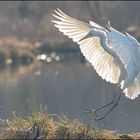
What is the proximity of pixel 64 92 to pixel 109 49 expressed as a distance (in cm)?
1259

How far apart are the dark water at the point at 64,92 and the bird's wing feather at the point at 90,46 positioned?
74 centimetres

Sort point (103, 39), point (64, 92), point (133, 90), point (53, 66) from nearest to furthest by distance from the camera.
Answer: point (103, 39)
point (133, 90)
point (64, 92)
point (53, 66)

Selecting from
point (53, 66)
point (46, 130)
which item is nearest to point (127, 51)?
point (46, 130)

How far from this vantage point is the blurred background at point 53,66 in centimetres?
1569

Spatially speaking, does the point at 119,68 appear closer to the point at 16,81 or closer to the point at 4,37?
the point at 16,81

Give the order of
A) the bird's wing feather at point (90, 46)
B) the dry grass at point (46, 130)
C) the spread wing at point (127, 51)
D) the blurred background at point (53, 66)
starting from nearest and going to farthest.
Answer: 1. the dry grass at point (46, 130)
2. the spread wing at point (127, 51)
3. the bird's wing feather at point (90, 46)
4. the blurred background at point (53, 66)

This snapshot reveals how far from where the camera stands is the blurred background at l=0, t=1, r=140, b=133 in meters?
15.7

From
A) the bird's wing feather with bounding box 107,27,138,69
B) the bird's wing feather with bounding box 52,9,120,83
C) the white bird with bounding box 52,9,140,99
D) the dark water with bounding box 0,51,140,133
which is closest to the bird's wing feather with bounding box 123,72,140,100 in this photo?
the white bird with bounding box 52,9,140,99

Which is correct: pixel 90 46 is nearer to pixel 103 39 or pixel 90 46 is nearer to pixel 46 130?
pixel 103 39

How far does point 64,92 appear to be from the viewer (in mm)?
21766

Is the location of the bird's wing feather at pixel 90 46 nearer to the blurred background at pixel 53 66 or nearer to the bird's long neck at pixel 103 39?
the bird's long neck at pixel 103 39

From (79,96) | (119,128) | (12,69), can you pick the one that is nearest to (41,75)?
(12,69)

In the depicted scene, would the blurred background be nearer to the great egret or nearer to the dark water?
the dark water

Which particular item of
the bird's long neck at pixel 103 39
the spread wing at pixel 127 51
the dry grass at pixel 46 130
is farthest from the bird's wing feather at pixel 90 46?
the dry grass at pixel 46 130
